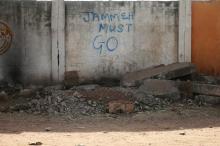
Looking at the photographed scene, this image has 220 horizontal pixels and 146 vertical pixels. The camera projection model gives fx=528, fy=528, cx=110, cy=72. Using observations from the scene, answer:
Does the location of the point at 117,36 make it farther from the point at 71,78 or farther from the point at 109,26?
the point at 71,78

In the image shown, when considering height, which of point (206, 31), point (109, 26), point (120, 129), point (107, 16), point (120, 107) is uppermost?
point (107, 16)

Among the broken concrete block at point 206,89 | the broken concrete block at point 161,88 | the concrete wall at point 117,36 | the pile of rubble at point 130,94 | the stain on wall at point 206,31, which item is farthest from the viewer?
the stain on wall at point 206,31

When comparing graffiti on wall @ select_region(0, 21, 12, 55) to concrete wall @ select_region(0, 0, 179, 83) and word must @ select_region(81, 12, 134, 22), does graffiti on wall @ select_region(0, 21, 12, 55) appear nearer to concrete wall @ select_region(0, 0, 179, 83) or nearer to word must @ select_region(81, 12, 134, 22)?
concrete wall @ select_region(0, 0, 179, 83)

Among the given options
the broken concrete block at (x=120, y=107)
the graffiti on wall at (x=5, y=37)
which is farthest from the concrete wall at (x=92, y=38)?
the broken concrete block at (x=120, y=107)

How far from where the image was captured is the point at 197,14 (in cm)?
1359

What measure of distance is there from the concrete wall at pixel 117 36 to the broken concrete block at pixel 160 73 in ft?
1.17

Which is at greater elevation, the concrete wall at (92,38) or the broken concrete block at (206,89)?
the concrete wall at (92,38)

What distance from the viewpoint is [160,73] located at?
12.8 m

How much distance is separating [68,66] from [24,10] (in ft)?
5.80

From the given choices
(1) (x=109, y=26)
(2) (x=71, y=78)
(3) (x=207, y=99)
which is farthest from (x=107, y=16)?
(3) (x=207, y=99)

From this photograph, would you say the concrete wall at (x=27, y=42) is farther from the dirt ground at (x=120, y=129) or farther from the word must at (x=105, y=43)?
the dirt ground at (x=120, y=129)

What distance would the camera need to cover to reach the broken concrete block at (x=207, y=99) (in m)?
12.1

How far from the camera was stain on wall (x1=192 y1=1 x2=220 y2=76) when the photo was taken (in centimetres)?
Result: 1357

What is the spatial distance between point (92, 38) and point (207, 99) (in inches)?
129
